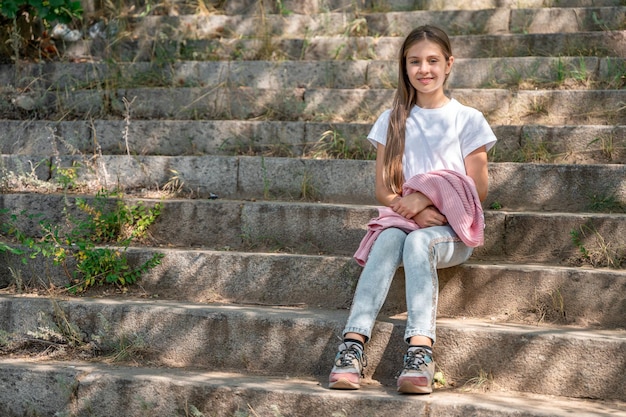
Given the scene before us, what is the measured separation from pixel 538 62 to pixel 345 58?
4.60 feet

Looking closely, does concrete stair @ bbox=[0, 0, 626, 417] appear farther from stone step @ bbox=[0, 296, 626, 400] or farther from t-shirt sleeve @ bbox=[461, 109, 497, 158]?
t-shirt sleeve @ bbox=[461, 109, 497, 158]

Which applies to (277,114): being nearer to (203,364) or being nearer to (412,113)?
(412,113)

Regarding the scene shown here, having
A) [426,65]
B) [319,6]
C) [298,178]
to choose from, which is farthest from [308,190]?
[319,6]

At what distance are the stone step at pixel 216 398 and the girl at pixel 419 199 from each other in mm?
96

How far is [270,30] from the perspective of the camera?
606 centimetres

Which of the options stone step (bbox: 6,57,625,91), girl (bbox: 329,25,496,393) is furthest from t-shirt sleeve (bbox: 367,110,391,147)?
stone step (bbox: 6,57,625,91)

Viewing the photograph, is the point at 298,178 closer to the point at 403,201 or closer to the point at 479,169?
the point at 403,201

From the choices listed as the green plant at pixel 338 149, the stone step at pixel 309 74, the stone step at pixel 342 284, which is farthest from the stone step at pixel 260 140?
the stone step at pixel 342 284

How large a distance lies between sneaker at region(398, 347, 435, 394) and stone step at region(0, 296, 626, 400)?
8.9 inches

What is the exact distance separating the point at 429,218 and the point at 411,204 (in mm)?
102

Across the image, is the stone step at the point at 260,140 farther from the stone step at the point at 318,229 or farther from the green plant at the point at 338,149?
the stone step at the point at 318,229

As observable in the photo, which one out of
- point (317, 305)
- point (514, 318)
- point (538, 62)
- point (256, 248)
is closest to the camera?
point (514, 318)

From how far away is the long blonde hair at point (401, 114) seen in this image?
148 inches

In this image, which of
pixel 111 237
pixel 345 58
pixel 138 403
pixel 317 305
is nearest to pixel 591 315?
pixel 317 305
